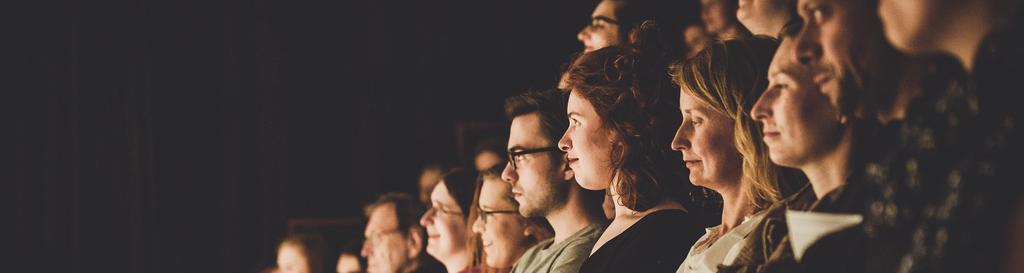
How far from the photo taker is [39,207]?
522 centimetres

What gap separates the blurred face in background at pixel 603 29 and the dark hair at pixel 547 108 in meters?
0.56

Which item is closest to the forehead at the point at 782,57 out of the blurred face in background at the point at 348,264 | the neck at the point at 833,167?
the neck at the point at 833,167

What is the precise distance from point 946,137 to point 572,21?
3.74 m

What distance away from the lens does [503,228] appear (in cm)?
288

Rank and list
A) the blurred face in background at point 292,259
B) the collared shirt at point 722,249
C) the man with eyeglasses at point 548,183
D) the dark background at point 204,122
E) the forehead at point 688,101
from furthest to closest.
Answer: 1. the dark background at point 204,122
2. the blurred face in background at point 292,259
3. the man with eyeglasses at point 548,183
4. the forehead at point 688,101
5. the collared shirt at point 722,249

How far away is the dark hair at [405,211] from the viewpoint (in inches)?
155

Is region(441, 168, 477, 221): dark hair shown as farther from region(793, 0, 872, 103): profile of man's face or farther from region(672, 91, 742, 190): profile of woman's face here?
region(793, 0, 872, 103): profile of man's face

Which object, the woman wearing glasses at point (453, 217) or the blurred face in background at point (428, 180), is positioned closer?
the woman wearing glasses at point (453, 217)

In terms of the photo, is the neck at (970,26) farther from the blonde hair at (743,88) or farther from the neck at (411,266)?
the neck at (411,266)

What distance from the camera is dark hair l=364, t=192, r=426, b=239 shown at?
3941 millimetres

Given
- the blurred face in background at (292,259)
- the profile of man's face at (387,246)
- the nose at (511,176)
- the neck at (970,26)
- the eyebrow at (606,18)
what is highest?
the neck at (970,26)

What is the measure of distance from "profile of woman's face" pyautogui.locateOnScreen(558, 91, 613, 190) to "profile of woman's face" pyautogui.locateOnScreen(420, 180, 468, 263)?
3.35ft

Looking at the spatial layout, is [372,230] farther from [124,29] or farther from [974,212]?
[974,212]

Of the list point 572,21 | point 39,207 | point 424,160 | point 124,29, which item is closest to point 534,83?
point 572,21
